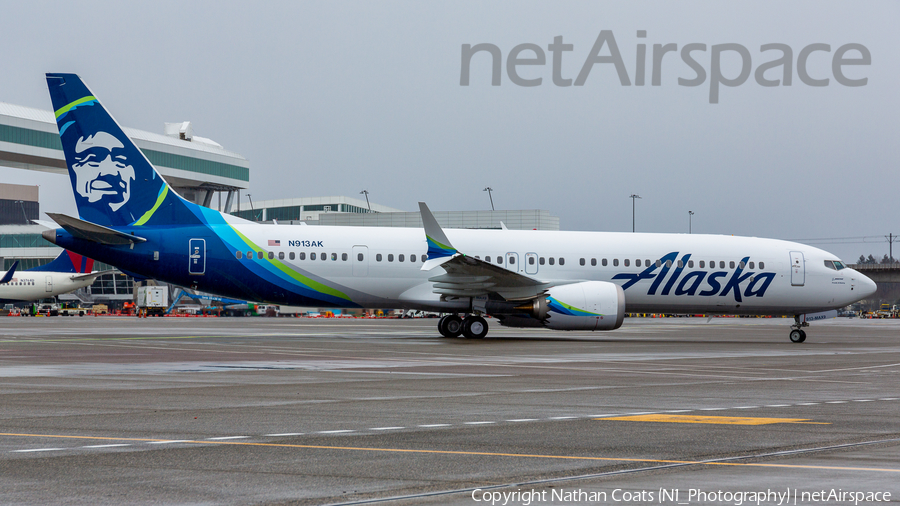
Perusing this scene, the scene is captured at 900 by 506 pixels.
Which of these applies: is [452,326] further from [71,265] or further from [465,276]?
[71,265]

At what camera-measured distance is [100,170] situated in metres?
28.7

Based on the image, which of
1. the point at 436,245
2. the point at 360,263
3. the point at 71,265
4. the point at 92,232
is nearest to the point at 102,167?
the point at 92,232

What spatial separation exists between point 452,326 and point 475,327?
3.60 feet

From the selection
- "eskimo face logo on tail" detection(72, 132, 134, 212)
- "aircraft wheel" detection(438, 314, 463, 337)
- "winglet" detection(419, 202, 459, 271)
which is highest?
"eskimo face logo on tail" detection(72, 132, 134, 212)

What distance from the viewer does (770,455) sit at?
7297 millimetres

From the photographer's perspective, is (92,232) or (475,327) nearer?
(92,232)

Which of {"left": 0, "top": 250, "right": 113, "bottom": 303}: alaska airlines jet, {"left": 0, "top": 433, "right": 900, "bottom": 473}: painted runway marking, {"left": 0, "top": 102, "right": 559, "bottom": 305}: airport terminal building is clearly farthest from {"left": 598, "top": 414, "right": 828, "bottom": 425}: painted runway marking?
{"left": 0, "top": 250, "right": 113, "bottom": 303}: alaska airlines jet

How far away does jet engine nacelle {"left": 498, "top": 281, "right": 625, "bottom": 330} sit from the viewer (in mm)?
28453

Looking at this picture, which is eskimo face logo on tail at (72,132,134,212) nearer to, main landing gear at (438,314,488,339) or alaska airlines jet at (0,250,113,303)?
main landing gear at (438,314,488,339)

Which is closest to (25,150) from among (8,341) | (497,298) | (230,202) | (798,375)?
(230,202)

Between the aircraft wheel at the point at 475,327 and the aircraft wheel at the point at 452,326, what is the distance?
0.50m
